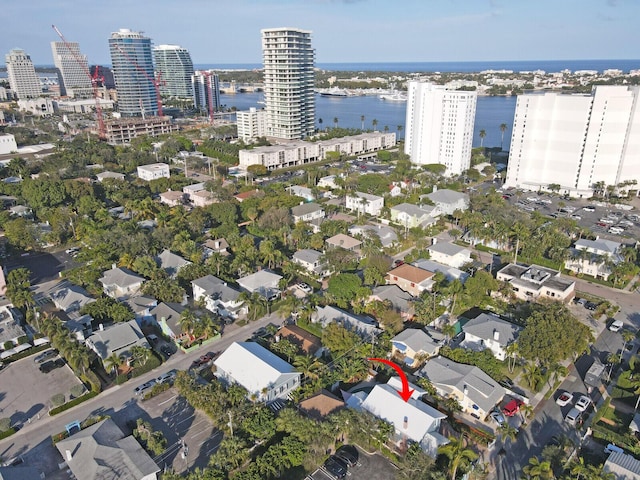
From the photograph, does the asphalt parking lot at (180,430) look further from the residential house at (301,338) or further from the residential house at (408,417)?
the residential house at (408,417)

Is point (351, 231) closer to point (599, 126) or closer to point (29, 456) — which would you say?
point (29, 456)

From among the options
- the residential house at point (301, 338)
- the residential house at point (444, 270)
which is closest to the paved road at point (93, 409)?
the residential house at point (301, 338)

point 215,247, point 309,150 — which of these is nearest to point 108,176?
point 215,247

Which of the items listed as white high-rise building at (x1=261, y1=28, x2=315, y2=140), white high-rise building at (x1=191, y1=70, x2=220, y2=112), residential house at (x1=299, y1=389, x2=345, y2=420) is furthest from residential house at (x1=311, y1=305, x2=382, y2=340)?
white high-rise building at (x1=191, y1=70, x2=220, y2=112)

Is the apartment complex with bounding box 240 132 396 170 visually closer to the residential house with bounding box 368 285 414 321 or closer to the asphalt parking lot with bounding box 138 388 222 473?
the residential house with bounding box 368 285 414 321

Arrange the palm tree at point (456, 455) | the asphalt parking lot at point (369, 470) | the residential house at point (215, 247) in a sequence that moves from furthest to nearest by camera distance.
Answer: the residential house at point (215, 247)
the asphalt parking lot at point (369, 470)
the palm tree at point (456, 455)

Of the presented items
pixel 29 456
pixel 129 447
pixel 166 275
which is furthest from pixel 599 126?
pixel 29 456
